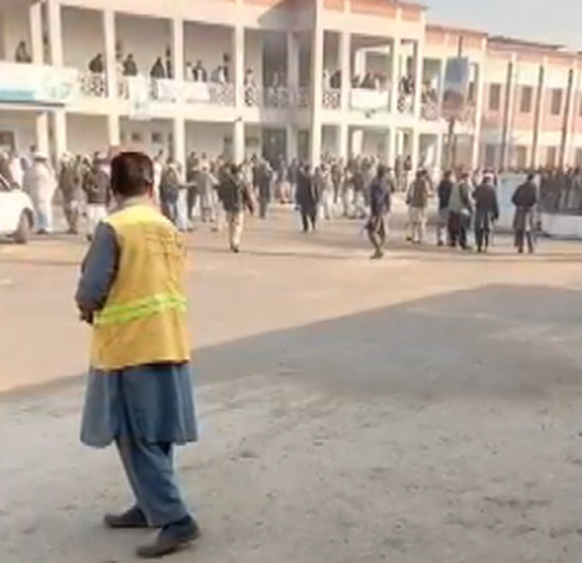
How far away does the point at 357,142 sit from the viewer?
38.2 metres

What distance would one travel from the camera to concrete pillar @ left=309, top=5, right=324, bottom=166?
32.2 m

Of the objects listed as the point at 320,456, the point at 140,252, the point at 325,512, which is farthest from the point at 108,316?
the point at 320,456

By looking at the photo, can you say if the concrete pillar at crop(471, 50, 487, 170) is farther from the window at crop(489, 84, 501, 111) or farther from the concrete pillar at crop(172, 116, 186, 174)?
the concrete pillar at crop(172, 116, 186, 174)

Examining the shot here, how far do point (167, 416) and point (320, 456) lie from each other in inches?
60.9

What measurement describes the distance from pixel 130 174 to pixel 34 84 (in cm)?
2208

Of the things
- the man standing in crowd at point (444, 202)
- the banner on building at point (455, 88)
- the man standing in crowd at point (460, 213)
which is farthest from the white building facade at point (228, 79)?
the man standing in crowd at point (460, 213)

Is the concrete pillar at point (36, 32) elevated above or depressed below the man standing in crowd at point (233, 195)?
above

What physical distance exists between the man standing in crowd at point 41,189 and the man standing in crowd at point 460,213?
8394 millimetres

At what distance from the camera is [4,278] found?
12.3 meters

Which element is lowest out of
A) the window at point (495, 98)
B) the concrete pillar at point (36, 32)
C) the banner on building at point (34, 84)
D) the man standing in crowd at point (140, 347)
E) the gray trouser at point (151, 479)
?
the gray trouser at point (151, 479)

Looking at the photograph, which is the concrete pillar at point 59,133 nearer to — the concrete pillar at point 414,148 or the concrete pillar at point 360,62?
the concrete pillar at point 360,62

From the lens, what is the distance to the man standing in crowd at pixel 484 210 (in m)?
17.1

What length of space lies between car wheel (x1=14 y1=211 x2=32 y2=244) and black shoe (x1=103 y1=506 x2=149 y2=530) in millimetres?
12801

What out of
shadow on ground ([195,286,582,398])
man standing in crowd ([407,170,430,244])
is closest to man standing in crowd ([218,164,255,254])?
man standing in crowd ([407,170,430,244])
